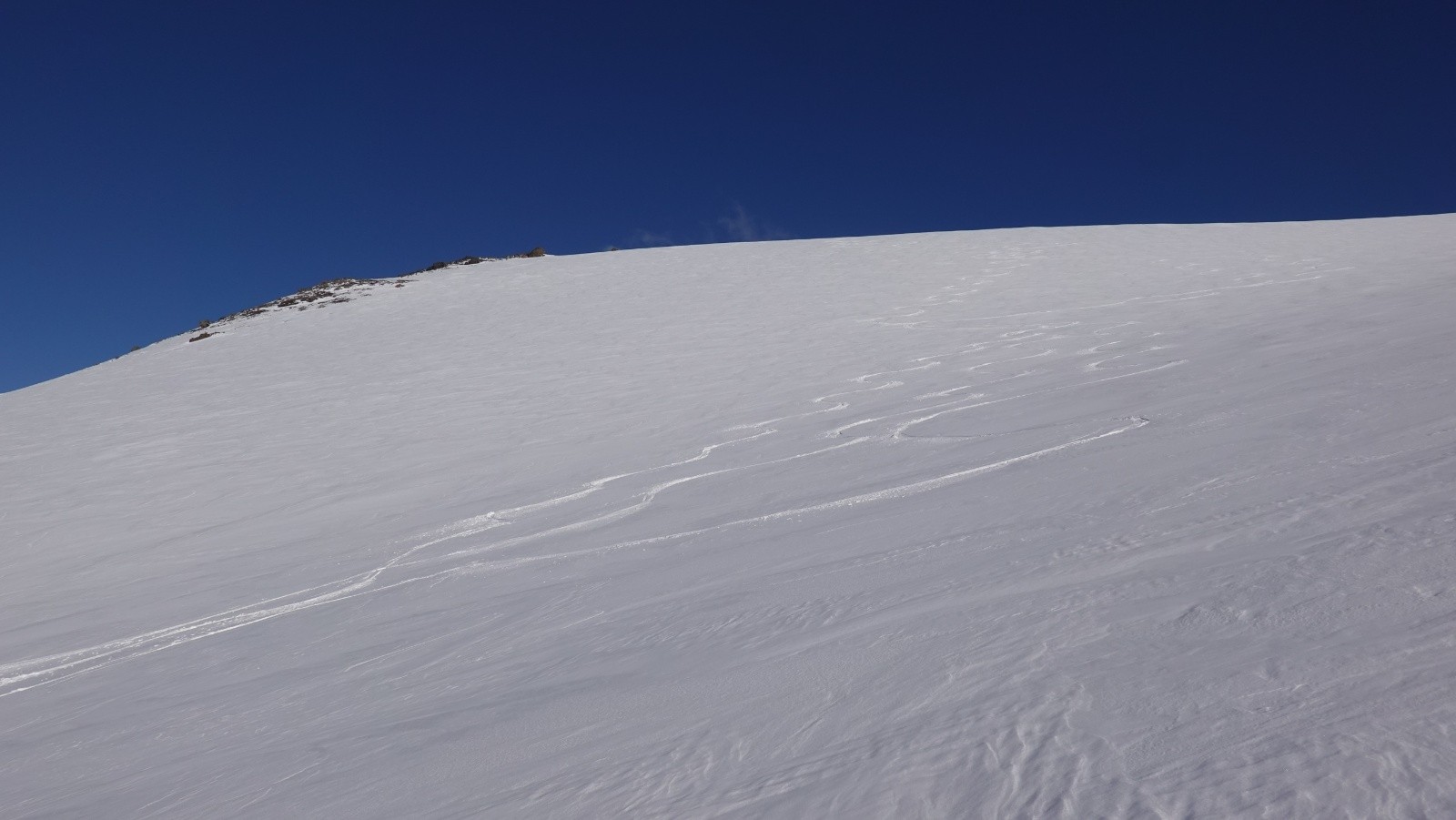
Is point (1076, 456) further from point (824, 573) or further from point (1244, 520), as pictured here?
point (824, 573)

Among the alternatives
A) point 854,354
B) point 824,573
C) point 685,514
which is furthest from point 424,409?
point 824,573

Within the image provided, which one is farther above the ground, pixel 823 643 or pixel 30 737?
pixel 30 737

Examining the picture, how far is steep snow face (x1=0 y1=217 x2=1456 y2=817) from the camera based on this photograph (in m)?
1.78

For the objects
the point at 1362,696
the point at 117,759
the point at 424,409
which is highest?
the point at 424,409

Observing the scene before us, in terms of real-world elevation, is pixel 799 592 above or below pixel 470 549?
below

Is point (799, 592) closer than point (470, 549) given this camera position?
Yes

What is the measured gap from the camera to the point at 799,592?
9.33 ft

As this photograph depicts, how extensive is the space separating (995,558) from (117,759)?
2747 millimetres

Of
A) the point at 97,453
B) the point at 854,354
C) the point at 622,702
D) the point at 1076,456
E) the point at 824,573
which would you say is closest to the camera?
the point at 622,702

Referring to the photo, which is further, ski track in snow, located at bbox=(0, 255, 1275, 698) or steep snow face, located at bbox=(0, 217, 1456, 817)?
ski track in snow, located at bbox=(0, 255, 1275, 698)

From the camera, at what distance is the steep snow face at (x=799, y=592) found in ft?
5.84

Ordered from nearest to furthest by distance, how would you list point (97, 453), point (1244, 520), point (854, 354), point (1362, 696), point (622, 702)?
point (1362, 696), point (622, 702), point (1244, 520), point (97, 453), point (854, 354)

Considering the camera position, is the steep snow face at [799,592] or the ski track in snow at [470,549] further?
the ski track in snow at [470,549]

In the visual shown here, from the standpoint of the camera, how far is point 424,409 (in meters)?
7.85
